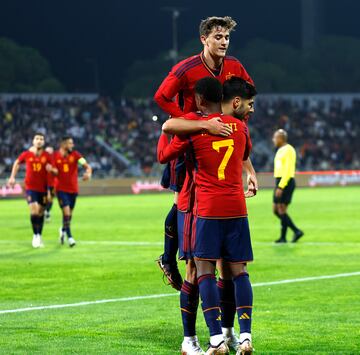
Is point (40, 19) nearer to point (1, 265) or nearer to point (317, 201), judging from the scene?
point (317, 201)

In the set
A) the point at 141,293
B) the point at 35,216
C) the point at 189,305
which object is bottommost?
the point at 35,216

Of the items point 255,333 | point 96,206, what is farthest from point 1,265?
point 96,206

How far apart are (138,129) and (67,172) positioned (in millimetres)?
44455

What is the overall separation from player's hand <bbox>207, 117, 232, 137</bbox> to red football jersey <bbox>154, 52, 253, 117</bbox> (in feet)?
2.48

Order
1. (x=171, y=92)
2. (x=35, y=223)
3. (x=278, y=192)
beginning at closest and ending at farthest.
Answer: (x=171, y=92) → (x=35, y=223) → (x=278, y=192)

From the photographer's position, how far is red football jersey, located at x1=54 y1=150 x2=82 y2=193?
23.2 meters

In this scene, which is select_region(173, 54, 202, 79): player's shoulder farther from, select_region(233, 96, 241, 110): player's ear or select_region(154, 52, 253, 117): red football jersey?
select_region(233, 96, 241, 110): player's ear

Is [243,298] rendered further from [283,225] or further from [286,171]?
[286,171]

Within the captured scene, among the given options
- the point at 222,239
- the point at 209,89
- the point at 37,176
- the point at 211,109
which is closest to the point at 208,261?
the point at 222,239

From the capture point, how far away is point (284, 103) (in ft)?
242

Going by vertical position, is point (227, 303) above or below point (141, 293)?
above

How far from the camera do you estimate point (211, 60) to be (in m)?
9.11

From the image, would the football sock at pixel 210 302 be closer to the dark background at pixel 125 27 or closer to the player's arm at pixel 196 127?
the player's arm at pixel 196 127

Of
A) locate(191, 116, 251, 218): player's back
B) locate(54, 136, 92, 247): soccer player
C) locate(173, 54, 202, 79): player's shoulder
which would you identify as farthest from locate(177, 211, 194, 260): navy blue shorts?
locate(54, 136, 92, 247): soccer player
